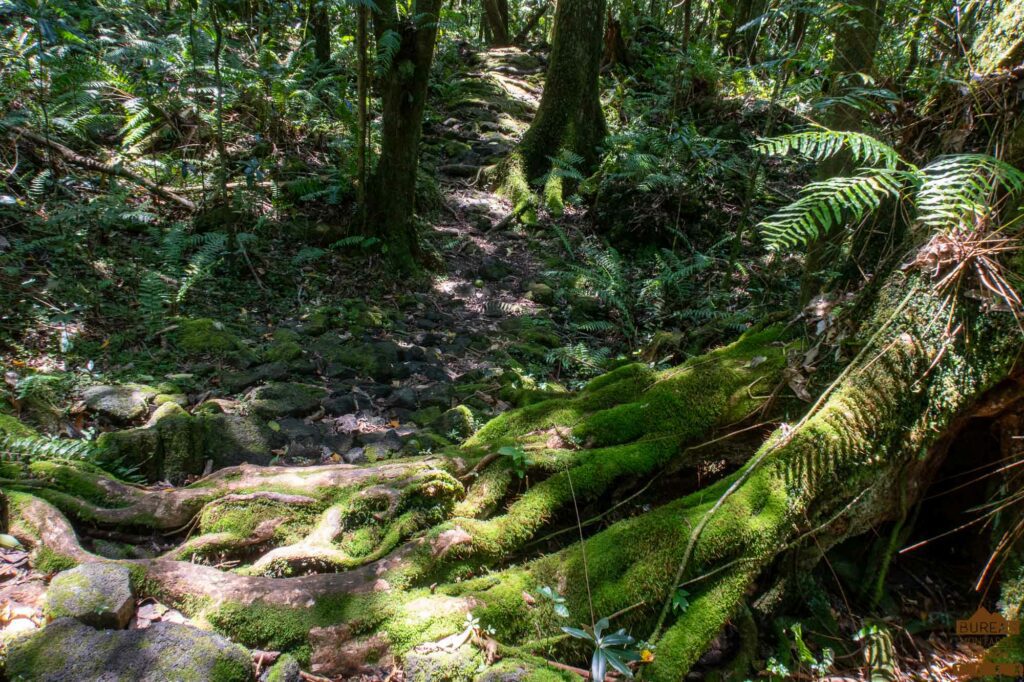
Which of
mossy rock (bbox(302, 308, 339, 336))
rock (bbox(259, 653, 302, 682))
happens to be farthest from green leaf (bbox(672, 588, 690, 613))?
mossy rock (bbox(302, 308, 339, 336))

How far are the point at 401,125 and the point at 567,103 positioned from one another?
156 inches

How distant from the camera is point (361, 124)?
698 centimetres

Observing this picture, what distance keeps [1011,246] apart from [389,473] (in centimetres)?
296

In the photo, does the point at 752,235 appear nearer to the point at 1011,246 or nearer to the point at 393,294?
the point at 393,294

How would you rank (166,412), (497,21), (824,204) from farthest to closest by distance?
(497,21) → (166,412) → (824,204)

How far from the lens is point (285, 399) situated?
466 centimetres

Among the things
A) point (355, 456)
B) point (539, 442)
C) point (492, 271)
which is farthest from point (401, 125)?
point (539, 442)

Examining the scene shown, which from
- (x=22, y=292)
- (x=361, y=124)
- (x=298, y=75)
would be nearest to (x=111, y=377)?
(x=22, y=292)

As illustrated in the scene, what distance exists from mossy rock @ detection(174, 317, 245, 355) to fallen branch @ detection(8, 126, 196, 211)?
2508 millimetres

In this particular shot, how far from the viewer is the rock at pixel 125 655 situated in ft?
5.74

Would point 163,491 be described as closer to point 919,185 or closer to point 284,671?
point 284,671

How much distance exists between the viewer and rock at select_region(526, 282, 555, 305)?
7.64 meters

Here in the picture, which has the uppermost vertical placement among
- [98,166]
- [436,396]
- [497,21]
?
[497,21]

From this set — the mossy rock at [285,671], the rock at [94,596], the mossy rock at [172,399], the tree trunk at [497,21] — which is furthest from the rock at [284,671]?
the tree trunk at [497,21]
